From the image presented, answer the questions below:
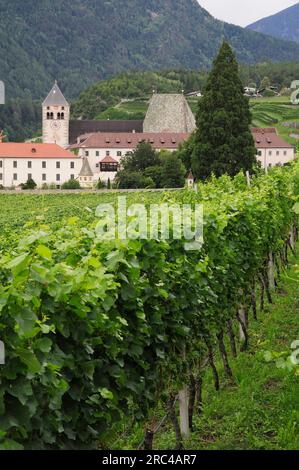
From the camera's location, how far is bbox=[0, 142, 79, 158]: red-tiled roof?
270ft

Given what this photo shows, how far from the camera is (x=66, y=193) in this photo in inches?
2554

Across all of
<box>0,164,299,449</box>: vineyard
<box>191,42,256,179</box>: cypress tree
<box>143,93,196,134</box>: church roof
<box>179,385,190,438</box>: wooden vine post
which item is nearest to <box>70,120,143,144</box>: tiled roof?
<box>143,93,196,134</box>: church roof

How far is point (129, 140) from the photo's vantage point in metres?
96.4

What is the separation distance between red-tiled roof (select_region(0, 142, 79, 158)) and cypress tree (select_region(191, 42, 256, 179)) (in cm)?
3750

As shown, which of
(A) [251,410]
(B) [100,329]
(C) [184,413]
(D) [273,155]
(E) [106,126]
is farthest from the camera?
(E) [106,126]

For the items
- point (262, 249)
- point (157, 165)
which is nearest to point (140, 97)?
point (157, 165)

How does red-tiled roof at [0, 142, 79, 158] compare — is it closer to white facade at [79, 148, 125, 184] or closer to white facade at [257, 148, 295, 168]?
white facade at [79, 148, 125, 184]

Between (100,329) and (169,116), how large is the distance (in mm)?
116993

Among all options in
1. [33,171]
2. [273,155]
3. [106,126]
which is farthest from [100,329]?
[106,126]

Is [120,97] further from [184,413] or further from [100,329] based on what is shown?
[100,329]

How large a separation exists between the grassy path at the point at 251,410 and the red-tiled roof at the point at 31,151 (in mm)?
74211

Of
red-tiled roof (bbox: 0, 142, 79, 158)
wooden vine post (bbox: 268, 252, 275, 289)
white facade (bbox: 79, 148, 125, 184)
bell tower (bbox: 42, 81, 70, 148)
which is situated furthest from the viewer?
bell tower (bbox: 42, 81, 70, 148)
